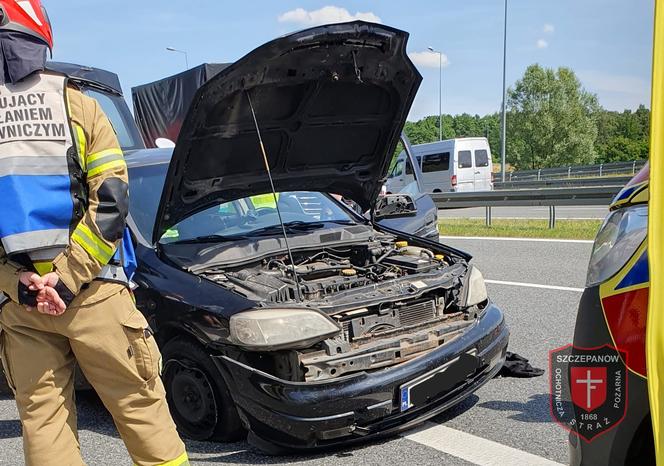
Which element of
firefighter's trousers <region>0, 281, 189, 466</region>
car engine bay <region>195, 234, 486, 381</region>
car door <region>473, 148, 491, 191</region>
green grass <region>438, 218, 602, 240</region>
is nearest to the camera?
firefighter's trousers <region>0, 281, 189, 466</region>

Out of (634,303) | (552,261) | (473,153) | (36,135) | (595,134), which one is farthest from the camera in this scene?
(595,134)

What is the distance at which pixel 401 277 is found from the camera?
4.00 meters

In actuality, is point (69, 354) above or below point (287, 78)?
below

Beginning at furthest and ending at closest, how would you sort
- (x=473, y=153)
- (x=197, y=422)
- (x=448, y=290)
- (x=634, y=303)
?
(x=473, y=153) → (x=448, y=290) → (x=197, y=422) → (x=634, y=303)

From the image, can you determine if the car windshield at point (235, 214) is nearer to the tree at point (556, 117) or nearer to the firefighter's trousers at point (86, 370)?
the firefighter's trousers at point (86, 370)

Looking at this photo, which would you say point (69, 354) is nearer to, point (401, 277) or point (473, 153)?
point (401, 277)

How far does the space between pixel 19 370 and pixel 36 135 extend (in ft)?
2.93

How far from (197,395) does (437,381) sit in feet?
4.18

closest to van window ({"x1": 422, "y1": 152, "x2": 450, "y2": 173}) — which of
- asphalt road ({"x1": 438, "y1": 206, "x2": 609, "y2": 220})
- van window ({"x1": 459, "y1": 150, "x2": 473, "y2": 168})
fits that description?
van window ({"x1": 459, "y1": 150, "x2": 473, "y2": 168})

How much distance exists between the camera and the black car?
3340 millimetres

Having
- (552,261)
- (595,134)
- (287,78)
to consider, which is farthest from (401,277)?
(595,134)

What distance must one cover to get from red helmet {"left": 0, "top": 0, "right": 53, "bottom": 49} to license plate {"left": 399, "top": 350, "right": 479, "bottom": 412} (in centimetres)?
224

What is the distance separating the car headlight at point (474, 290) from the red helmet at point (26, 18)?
8.64 ft

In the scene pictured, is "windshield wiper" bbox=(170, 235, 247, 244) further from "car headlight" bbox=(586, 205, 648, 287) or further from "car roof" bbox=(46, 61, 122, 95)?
"car roof" bbox=(46, 61, 122, 95)
